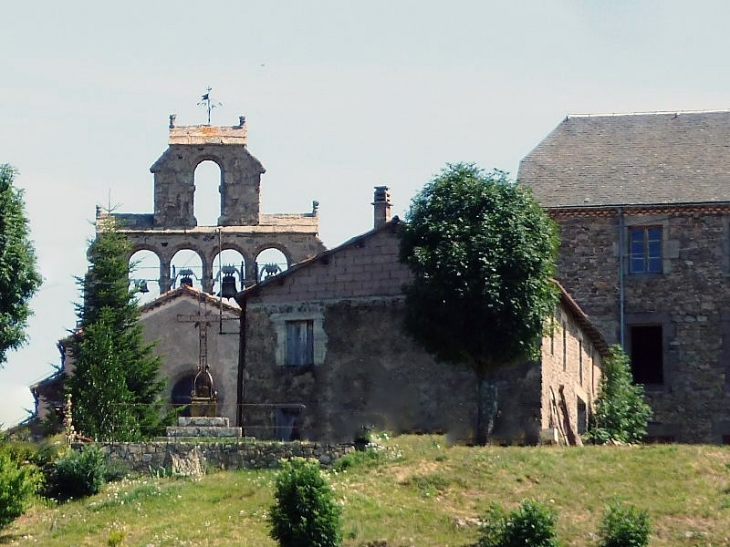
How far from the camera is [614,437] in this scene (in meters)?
51.6

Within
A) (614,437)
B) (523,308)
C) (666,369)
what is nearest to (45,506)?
(523,308)

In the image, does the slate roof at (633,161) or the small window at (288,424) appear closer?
the small window at (288,424)

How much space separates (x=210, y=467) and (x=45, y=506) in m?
3.49

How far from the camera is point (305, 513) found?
36.9 m

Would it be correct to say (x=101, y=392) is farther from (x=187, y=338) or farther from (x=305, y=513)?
(x=305, y=513)

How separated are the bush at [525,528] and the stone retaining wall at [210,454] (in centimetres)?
677

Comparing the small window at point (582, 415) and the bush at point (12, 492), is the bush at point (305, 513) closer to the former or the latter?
the bush at point (12, 492)

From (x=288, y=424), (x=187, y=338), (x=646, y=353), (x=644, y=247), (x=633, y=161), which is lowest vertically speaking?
(x=288, y=424)

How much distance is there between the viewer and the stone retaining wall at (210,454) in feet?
142

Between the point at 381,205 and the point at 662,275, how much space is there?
7.97 meters

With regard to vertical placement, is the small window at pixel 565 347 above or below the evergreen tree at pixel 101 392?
Answer: above

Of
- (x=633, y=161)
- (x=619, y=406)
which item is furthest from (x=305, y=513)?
(x=633, y=161)

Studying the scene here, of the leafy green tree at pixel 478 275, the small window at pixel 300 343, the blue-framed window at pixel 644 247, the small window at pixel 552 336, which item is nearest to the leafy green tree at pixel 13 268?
the small window at pixel 300 343

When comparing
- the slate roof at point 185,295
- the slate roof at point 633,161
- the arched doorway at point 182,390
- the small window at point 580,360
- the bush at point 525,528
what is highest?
the slate roof at point 633,161
